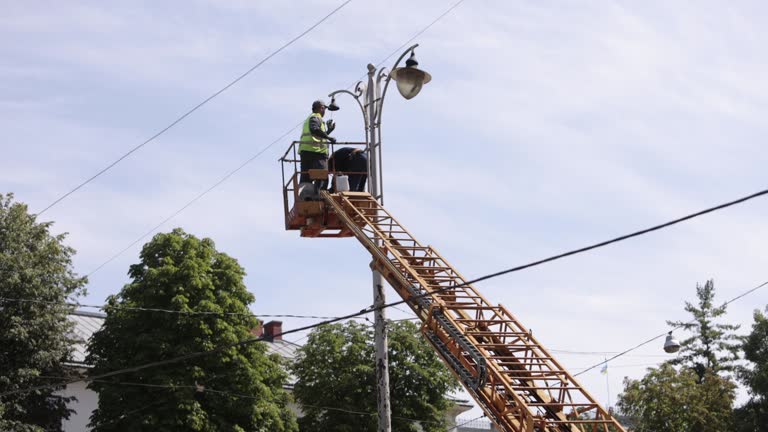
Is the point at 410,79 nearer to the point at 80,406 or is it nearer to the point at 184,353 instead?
the point at 184,353

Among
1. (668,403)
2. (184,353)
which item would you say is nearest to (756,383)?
(668,403)

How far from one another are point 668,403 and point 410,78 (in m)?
22.5

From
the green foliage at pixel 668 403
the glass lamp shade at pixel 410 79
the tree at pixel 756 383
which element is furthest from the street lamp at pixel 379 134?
the tree at pixel 756 383

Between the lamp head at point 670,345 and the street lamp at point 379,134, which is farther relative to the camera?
the lamp head at point 670,345

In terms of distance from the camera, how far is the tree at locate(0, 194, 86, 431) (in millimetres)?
28938

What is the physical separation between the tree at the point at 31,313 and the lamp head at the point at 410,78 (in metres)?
16.5

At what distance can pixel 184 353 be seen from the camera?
2903 cm

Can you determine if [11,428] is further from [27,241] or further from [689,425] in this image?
[689,425]

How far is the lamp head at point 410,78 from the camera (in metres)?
17.5

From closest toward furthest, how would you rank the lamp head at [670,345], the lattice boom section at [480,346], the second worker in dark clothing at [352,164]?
the lattice boom section at [480,346] < the second worker in dark clothing at [352,164] < the lamp head at [670,345]

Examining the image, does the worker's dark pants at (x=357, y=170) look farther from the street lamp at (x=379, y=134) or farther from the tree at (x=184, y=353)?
the tree at (x=184, y=353)

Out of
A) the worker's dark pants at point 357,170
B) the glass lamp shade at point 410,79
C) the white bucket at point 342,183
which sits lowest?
the white bucket at point 342,183

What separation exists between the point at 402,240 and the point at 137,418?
14269 millimetres

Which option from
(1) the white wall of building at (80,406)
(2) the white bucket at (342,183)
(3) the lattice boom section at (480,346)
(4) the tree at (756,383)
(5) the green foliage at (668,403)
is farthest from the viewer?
(4) the tree at (756,383)
